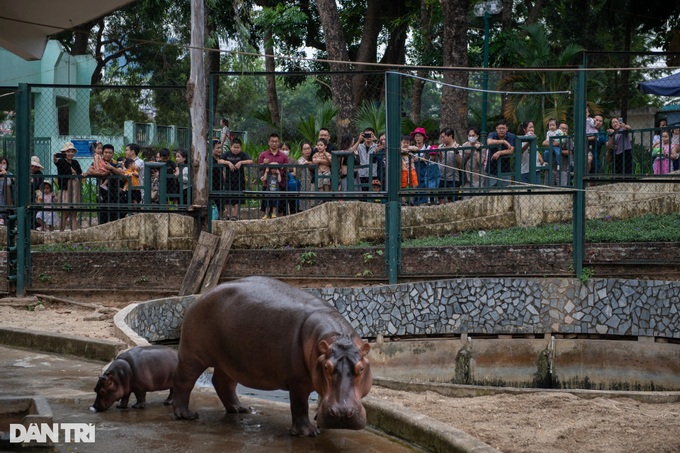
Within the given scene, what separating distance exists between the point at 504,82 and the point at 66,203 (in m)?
13.2

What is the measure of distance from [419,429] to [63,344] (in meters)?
4.82

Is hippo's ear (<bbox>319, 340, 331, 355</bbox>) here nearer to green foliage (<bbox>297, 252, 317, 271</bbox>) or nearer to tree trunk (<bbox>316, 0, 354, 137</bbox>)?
green foliage (<bbox>297, 252, 317, 271</bbox>)

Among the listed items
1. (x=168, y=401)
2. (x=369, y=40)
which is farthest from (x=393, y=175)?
(x=369, y=40)

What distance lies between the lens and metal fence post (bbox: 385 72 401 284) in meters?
13.0

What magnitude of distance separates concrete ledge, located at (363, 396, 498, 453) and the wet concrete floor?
93mm

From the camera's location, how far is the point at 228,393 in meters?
6.38

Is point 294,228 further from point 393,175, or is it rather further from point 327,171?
point 393,175

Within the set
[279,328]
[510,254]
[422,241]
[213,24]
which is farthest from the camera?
[213,24]

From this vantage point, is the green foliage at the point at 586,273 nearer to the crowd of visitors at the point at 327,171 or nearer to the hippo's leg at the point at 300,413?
the crowd of visitors at the point at 327,171

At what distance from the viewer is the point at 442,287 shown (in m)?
12.3

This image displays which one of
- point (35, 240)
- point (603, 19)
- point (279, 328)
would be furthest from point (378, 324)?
point (603, 19)

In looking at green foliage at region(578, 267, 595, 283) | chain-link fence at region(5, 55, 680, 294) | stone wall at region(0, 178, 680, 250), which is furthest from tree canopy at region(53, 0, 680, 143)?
green foliage at region(578, 267, 595, 283)

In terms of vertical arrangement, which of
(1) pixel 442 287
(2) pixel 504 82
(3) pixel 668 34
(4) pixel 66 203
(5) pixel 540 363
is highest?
(3) pixel 668 34

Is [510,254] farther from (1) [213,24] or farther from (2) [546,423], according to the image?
(1) [213,24]
